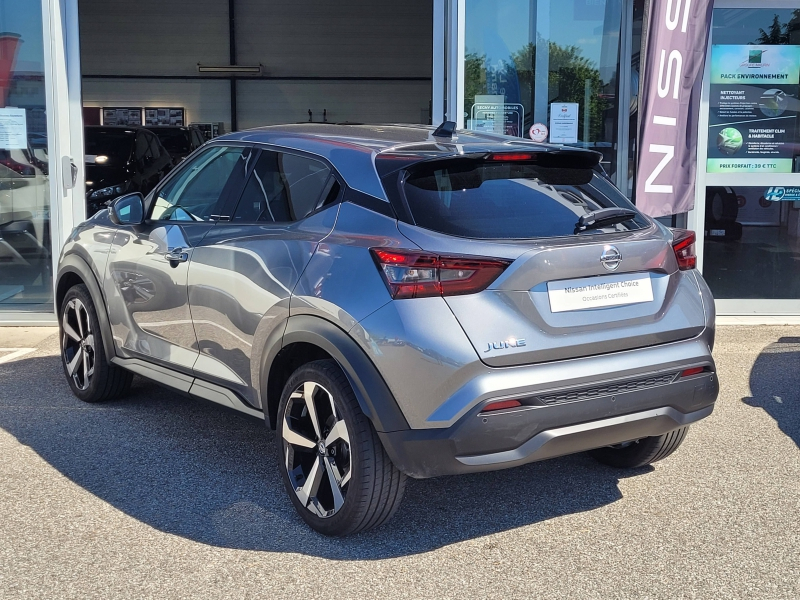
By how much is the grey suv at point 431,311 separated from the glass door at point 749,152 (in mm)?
4441

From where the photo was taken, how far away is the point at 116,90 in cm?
2364

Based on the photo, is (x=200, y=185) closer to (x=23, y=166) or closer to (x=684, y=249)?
(x=684, y=249)

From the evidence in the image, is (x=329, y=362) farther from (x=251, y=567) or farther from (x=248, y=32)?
(x=248, y=32)

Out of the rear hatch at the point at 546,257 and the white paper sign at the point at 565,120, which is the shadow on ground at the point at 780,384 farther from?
the white paper sign at the point at 565,120

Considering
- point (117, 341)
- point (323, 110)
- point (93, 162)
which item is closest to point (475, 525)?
point (117, 341)

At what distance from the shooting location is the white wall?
75.8 feet

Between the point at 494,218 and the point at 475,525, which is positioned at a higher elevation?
the point at 494,218

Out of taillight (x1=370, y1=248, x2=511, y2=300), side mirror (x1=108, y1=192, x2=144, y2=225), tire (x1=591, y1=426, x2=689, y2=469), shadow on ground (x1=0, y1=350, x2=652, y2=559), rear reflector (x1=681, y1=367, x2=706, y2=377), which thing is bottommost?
shadow on ground (x1=0, y1=350, x2=652, y2=559)

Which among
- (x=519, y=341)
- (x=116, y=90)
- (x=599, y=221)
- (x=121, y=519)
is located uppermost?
(x=116, y=90)

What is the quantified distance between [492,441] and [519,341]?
363 millimetres

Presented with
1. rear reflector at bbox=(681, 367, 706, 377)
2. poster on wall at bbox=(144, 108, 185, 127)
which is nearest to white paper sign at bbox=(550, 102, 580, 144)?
rear reflector at bbox=(681, 367, 706, 377)

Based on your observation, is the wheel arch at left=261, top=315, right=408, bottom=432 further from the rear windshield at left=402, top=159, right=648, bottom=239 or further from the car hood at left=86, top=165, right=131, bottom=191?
the car hood at left=86, top=165, right=131, bottom=191

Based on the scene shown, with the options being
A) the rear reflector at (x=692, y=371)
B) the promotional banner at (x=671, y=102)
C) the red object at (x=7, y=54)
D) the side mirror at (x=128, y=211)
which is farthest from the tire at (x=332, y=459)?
the red object at (x=7, y=54)

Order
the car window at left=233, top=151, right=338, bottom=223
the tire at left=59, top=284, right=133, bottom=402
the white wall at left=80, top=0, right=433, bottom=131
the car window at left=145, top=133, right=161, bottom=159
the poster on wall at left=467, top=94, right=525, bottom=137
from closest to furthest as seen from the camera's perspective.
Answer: the car window at left=233, top=151, right=338, bottom=223 < the tire at left=59, top=284, right=133, bottom=402 < the poster on wall at left=467, top=94, right=525, bottom=137 < the car window at left=145, top=133, right=161, bottom=159 < the white wall at left=80, top=0, right=433, bottom=131
